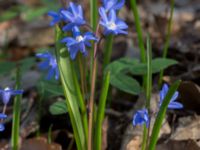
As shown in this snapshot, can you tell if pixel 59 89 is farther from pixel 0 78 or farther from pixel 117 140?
pixel 0 78

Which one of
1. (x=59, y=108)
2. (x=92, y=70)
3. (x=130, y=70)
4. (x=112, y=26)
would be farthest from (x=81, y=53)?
(x=130, y=70)

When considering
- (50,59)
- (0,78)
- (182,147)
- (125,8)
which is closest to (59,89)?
(50,59)

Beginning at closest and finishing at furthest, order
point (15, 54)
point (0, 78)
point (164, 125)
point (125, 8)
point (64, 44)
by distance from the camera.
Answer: point (64, 44)
point (164, 125)
point (0, 78)
point (15, 54)
point (125, 8)

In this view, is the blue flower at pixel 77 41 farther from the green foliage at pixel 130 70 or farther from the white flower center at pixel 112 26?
the green foliage at pixel 130 70

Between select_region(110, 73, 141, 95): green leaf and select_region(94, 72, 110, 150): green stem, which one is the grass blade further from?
select_region(110, 73, 141, 95): green leaf

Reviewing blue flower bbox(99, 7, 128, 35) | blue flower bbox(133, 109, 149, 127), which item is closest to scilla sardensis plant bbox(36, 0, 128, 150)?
blue flower bbox(99, 7, 128, 35)

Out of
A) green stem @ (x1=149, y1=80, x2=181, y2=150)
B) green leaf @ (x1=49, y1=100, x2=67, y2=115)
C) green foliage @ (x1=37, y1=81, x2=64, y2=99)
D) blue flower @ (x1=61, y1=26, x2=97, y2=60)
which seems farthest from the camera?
green foliage @ (x1=37, y1=81, x2=64, y2=99)

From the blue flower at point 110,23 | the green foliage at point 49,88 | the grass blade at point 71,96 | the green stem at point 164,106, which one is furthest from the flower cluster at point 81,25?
the green foliage at point 49,88
